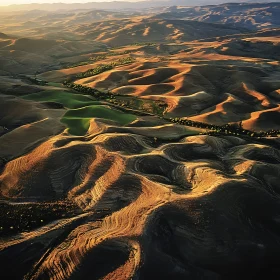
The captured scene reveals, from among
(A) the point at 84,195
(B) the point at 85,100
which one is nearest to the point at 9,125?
(B) the point at 85,100

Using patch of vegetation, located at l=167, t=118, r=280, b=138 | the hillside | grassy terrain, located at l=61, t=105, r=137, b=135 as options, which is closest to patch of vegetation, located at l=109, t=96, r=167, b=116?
the hillside

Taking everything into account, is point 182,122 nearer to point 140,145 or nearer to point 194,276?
point 140,145

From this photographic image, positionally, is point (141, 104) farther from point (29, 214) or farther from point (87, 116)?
point (29, 214)

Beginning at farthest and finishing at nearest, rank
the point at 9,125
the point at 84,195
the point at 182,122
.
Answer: the point at 182,122 < the point at 9,125 < the point at 84,195

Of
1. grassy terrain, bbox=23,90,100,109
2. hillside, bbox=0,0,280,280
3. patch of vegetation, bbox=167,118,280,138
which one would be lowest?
patch of vegetation, bbox=167,118,280,138

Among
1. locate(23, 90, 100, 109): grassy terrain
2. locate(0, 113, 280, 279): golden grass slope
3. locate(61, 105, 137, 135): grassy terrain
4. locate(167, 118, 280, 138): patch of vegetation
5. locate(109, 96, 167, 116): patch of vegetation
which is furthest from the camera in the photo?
locate(109, 96, 167, 116): patch of vegetation

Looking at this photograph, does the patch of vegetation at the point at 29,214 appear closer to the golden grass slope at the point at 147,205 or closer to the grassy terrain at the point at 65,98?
the golden grass slope at the point at 147,205

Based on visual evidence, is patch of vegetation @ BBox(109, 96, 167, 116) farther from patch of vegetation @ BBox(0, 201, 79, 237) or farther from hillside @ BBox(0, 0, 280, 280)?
patch of vegetation @ BBox(0, 201, 79, 237)
